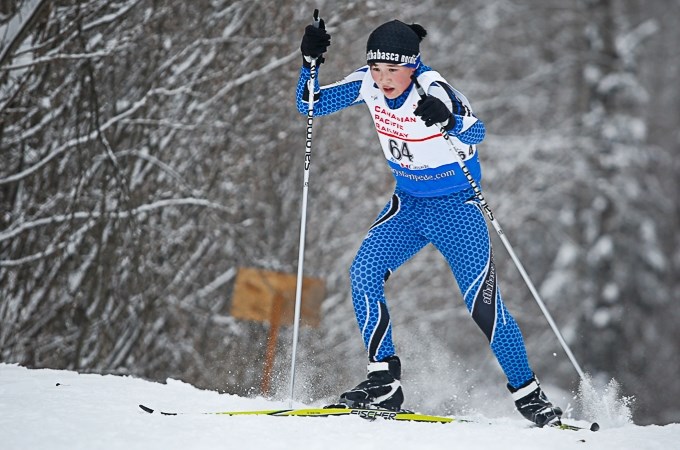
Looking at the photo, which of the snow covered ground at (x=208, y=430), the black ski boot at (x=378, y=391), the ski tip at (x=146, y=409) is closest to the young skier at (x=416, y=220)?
the black ski boot at (x=378, y=391)

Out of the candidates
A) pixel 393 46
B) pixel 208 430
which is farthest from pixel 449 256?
pixel 208 430

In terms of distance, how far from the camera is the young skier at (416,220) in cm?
473

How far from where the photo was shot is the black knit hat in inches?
186

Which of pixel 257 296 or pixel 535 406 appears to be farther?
pixel 257 296

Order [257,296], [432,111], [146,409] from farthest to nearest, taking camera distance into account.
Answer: [257,296], [432,111], [146,409]

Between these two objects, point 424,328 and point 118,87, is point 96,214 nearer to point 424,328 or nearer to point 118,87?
point 118,87

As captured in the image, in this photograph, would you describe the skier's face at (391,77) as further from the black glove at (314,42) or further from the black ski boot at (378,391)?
the black ski boot at (378,391)

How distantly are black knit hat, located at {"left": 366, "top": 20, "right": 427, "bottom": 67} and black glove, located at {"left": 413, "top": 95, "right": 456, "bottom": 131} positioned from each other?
0.89 feet

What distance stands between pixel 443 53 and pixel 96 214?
929 cm

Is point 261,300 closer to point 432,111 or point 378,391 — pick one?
point 378,391

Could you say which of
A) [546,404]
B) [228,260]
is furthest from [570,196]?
[546,404]

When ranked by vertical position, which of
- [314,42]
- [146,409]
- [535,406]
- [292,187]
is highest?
[314,42]

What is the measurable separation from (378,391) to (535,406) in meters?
0.76

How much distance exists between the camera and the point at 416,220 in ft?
16.4
